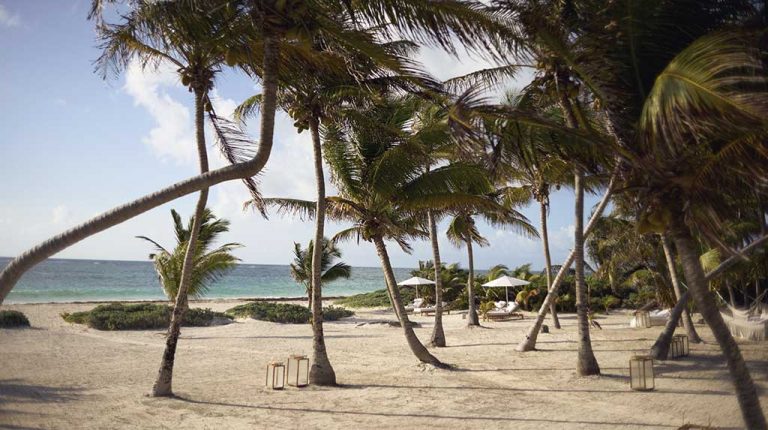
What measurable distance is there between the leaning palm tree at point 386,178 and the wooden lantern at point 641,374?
4097mm

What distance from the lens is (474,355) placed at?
1366 centimetres

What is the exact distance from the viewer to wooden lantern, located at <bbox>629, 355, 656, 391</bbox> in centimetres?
918

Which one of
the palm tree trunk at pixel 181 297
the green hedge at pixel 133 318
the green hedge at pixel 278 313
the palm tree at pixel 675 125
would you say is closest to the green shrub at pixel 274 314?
the green hedge at pixel 278 313

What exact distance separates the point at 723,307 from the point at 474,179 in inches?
556

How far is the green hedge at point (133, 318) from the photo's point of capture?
19094 mm

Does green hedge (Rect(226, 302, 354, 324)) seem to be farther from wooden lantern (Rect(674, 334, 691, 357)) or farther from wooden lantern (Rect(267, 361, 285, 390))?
wooden lantern (Rect(674, 334, 691, 357))

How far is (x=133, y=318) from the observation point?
1939 cm

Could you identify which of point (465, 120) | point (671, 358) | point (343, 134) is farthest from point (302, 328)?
point (465, 120)

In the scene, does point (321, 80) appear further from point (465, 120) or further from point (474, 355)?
point (474, 355)

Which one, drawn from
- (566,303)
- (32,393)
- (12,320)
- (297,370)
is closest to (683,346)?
(297,370)

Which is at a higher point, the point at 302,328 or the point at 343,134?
the point at 343,134

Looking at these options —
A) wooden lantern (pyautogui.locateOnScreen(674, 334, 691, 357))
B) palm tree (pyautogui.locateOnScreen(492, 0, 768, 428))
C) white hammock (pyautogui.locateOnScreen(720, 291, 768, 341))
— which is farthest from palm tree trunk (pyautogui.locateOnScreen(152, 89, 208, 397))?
white hammock (pyautogui.locateOnScreen(720, 291, 768, 341))

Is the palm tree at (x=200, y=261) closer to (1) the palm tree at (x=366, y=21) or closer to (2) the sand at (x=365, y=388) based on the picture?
(2) the sand at (x=365, y=388)

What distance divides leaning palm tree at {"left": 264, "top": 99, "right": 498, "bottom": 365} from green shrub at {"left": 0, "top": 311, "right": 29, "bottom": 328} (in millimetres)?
12845
